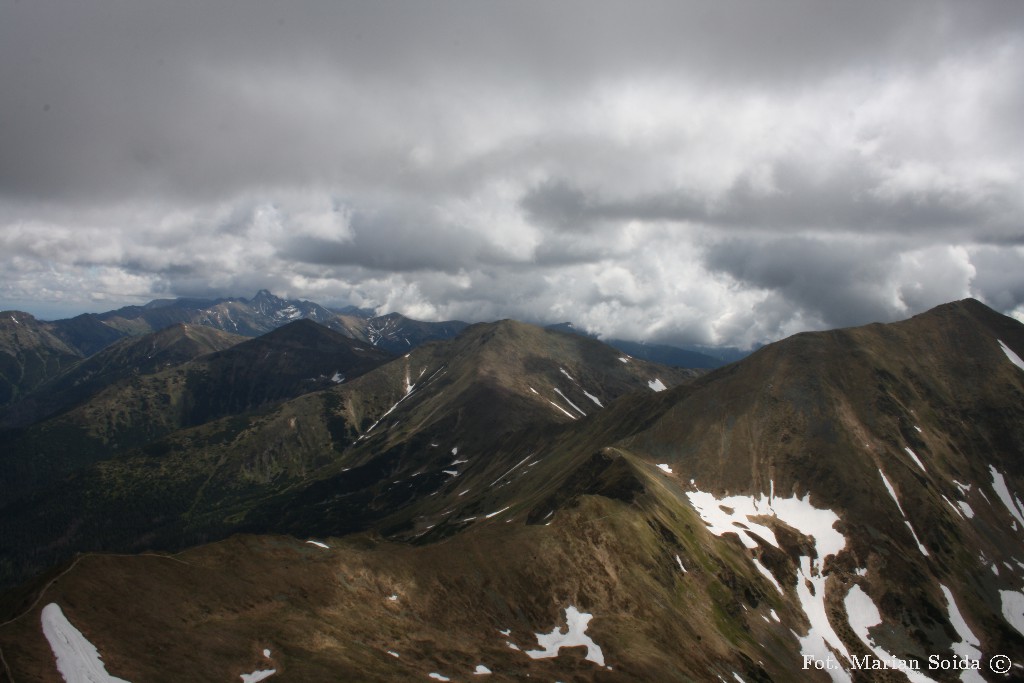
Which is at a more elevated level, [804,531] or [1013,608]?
[804,531]

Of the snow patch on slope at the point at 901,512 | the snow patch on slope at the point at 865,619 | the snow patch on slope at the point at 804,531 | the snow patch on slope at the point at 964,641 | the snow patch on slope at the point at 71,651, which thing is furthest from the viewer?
the snow patch on slope at the point at 901,512

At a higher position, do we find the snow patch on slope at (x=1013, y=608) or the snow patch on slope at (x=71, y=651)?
the snow patch on slope at (x=71, y=651)

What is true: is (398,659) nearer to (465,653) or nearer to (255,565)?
(465,653)

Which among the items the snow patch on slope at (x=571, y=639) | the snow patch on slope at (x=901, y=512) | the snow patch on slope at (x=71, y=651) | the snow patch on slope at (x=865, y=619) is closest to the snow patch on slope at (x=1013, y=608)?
the snow patch on slope at (x=901, y=512)

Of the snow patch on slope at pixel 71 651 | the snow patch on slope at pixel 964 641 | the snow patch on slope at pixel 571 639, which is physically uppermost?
the snow patch on slope at pixel 71 651

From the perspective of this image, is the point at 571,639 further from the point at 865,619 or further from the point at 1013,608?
the point at 1013,608

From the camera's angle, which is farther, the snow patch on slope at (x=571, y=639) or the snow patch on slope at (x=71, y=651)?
the snow patch on slope at (x=571, y=639)

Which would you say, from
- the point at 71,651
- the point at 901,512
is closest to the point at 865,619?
the point at 901,512

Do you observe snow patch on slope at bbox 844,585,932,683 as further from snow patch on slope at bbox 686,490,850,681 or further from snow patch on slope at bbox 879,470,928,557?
snow patch on slope at bbox 879,470,928,557

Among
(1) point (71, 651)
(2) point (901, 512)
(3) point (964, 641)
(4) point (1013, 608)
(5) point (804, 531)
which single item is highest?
(2) point (901, 512)

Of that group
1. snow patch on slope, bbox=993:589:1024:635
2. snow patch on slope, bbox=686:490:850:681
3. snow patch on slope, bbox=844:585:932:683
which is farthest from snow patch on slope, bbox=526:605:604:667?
snow patch on slope, bbox=993:589:1024:635

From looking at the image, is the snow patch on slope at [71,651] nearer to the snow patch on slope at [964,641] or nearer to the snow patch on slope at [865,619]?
the snow patch on slope at [865,619]
